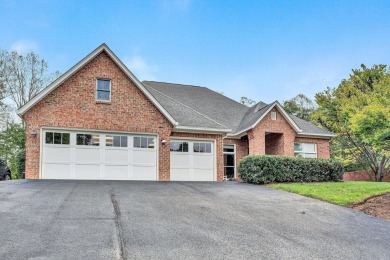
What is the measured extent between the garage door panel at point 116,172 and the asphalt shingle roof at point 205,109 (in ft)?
12.8

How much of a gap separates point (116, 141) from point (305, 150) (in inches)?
499

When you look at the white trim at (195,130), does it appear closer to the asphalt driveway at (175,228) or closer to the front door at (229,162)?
the front door at (229,162)

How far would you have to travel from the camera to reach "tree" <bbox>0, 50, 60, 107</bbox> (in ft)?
103

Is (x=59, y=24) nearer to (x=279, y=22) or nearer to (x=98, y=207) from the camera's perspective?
(x=279, y=22)

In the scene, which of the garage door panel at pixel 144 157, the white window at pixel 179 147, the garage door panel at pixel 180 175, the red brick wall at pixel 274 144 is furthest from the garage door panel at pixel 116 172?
the red brick wall at pixel 274 144

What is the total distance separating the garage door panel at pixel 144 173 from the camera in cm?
1709

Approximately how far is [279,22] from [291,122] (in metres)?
6.06

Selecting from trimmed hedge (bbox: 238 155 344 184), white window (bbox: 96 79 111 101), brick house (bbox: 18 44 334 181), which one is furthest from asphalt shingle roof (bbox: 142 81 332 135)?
white window (bbox: 96 79 111 101)

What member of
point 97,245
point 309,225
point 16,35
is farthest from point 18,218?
point 16,35

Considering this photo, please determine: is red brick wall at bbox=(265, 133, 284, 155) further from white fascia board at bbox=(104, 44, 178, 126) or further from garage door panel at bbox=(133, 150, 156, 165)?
garage door panel at bbox=(133, 150, 156, 165)

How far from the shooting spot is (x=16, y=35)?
87.7 feet

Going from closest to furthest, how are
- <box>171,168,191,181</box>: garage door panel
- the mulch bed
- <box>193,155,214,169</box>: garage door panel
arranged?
the mulch bed
<box>171,168,191,181</box>: garage door panel
<box>193,155,214,169</box>: garage door panel

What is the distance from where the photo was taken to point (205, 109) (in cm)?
2453

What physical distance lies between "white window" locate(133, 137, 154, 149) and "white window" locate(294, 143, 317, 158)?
10.1 metres
